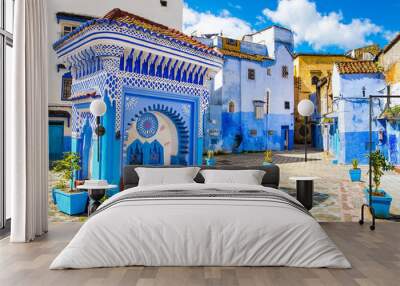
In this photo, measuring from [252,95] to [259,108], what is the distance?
77cm

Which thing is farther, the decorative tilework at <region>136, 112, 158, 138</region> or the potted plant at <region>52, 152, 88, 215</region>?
the decorative tilework at <region>136, 112, 158, 138</region>

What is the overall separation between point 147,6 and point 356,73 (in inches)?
300

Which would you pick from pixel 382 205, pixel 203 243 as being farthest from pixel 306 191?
pixel 203 243

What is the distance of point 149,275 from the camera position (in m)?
2.86

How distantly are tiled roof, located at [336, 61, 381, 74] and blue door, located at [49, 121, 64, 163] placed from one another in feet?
33.4

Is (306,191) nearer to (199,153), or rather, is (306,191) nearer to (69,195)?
(199,153)

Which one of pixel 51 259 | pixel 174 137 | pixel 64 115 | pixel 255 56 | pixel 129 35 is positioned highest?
pixel 255 56

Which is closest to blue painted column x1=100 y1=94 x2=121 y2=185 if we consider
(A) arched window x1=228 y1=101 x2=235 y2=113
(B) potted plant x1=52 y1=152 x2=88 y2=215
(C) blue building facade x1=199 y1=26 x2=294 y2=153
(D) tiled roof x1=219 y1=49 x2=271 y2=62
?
(B) potted plant x1=52 y1=152 x2=88 y2=215

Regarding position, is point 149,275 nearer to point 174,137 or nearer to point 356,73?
point 174,137

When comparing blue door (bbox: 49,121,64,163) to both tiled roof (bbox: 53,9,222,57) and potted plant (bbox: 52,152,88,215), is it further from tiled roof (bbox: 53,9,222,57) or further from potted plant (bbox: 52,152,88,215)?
potted plant (bbox: 52,152,88,215)

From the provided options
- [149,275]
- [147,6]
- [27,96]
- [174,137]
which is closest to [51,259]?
[149,275]

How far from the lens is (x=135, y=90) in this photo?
6.46 m

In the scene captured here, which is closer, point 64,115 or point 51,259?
point 51,259

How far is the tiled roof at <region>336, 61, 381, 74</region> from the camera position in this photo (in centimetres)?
1182
